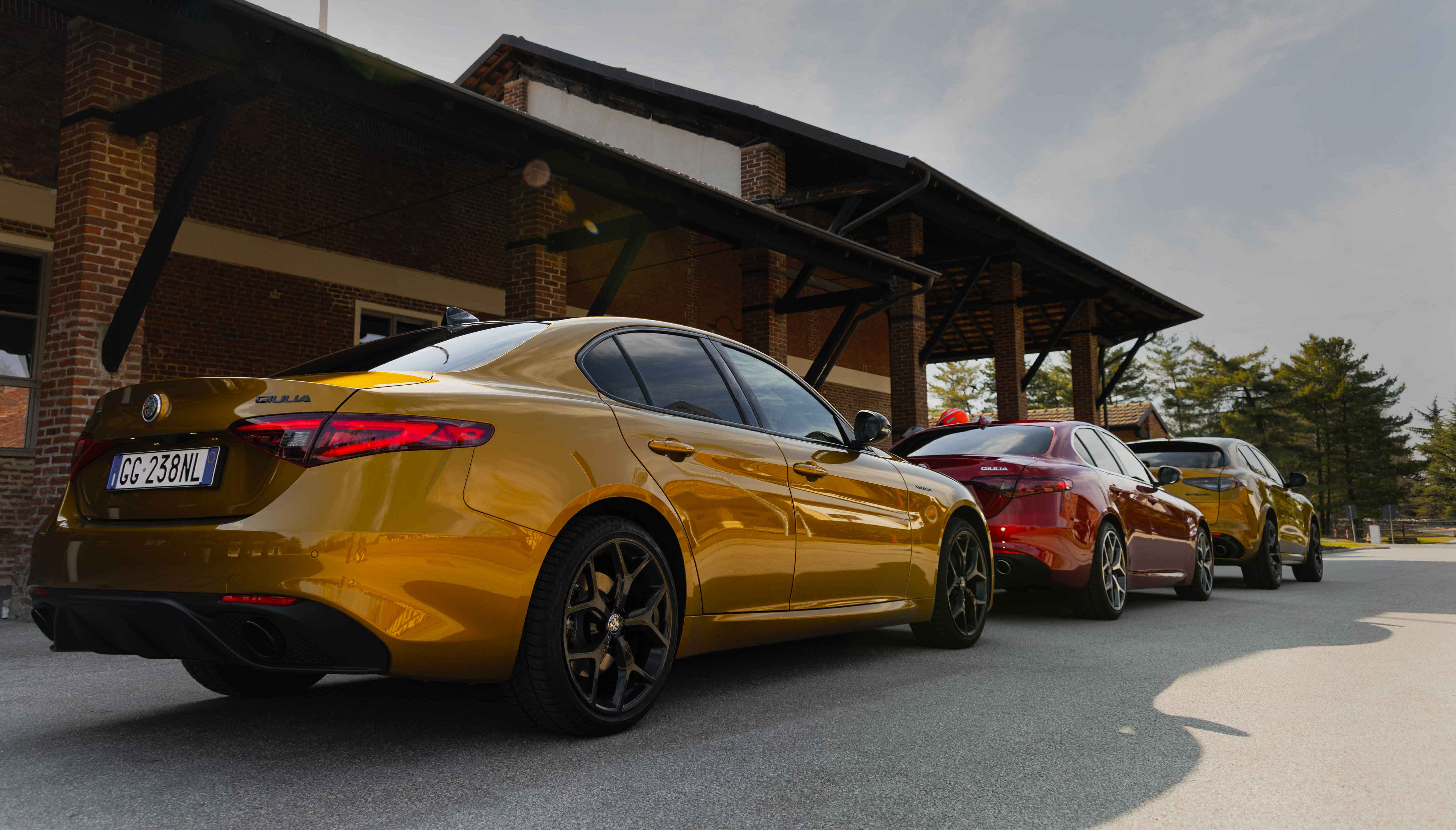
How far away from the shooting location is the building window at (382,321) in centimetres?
1252

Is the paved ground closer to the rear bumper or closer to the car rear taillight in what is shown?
A: the rear bumper

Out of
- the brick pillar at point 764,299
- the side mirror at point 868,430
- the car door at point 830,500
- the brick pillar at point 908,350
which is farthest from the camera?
the brick pillar at point 908,350

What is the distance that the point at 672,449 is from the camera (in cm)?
358

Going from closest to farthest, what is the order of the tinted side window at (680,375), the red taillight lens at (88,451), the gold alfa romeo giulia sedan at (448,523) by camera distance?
the gold alfa romeo giulia sedan at (448,523) → the red taillight lens at (88,451) → the tinted side window at (680,375)

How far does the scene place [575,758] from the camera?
9.92 ft

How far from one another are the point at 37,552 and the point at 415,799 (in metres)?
1.56

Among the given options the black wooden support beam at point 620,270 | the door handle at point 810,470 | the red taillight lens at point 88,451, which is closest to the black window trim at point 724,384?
the door handle at point 810,470

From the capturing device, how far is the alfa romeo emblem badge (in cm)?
297

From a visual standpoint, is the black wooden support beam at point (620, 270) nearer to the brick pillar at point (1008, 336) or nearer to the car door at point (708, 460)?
the car door at point (708, 460)

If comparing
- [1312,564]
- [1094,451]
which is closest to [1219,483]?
[1312,564]

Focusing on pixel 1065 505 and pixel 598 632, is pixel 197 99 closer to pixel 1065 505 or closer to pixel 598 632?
pixel 598 632

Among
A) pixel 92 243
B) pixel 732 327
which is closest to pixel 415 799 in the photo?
pixel 92 243

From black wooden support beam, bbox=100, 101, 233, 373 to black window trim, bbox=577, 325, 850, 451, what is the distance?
5.06 metres

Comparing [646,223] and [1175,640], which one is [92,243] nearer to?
[646,223]
